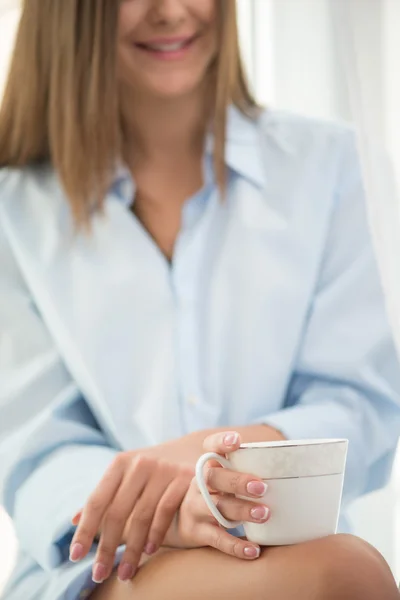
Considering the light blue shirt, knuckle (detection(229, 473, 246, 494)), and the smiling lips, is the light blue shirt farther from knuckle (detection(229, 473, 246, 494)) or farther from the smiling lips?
knuckle (detection(229, 473, 246, 494))

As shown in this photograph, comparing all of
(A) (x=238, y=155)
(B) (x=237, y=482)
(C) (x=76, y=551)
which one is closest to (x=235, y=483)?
(B) (x=237, y=482)

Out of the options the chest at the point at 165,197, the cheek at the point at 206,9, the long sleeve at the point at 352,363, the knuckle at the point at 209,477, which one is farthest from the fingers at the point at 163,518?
the cheek at the point at 206,9

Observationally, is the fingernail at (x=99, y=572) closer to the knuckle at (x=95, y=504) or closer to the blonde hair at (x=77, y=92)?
the knuckle at (x=95, y=504)

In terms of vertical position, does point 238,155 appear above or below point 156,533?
above

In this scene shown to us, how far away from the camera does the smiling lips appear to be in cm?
113

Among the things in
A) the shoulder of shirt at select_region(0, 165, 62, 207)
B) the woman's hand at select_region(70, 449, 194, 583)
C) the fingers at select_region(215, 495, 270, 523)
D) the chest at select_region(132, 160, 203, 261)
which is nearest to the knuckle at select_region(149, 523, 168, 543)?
the woman's hand at select_region(70, 449, 194, 583)

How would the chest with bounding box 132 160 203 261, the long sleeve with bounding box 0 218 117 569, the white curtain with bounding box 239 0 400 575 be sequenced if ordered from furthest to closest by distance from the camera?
the chest with bounding box 132 160 203 261, the long sleeve with bounding box 0 218 117 569, the white curtain with bounding box 239 0 400 575

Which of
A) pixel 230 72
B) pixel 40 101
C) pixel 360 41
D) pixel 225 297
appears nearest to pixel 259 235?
pixel 225 297

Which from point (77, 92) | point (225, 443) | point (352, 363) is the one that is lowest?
point (352, 363)

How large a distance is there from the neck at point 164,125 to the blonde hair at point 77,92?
0.04m

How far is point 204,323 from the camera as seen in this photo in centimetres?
110

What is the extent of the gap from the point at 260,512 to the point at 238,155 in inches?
23.6

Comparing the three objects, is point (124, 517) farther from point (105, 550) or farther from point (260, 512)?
point (260, 512)

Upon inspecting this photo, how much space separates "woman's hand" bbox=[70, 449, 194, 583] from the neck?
0.53 meters
